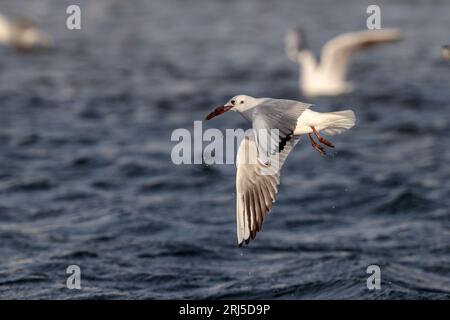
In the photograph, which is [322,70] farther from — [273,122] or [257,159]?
[273,122]

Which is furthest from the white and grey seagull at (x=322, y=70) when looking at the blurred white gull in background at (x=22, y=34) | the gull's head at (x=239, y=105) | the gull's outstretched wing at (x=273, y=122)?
the gull's outstretched wing at (x=273, y=122)

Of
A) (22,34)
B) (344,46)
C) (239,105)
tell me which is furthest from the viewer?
(22,34)

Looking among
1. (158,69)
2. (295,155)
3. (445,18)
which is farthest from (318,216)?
(445,18)

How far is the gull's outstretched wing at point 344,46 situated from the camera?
51.7 feet

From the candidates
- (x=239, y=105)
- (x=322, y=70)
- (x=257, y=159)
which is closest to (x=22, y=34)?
(x=322, y=70)

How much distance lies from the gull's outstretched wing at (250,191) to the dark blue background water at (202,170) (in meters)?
1.43

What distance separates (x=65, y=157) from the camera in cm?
1423

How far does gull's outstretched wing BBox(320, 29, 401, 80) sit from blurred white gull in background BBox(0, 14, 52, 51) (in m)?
5.90

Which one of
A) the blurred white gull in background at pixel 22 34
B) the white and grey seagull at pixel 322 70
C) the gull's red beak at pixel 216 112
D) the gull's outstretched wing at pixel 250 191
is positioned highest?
the blurred white gull in background at pixel 22 34

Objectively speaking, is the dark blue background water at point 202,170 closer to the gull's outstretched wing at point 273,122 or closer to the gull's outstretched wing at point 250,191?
the gull's outstretched wing at point 250,191

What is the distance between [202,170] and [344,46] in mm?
3981

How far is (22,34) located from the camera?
20.4m
